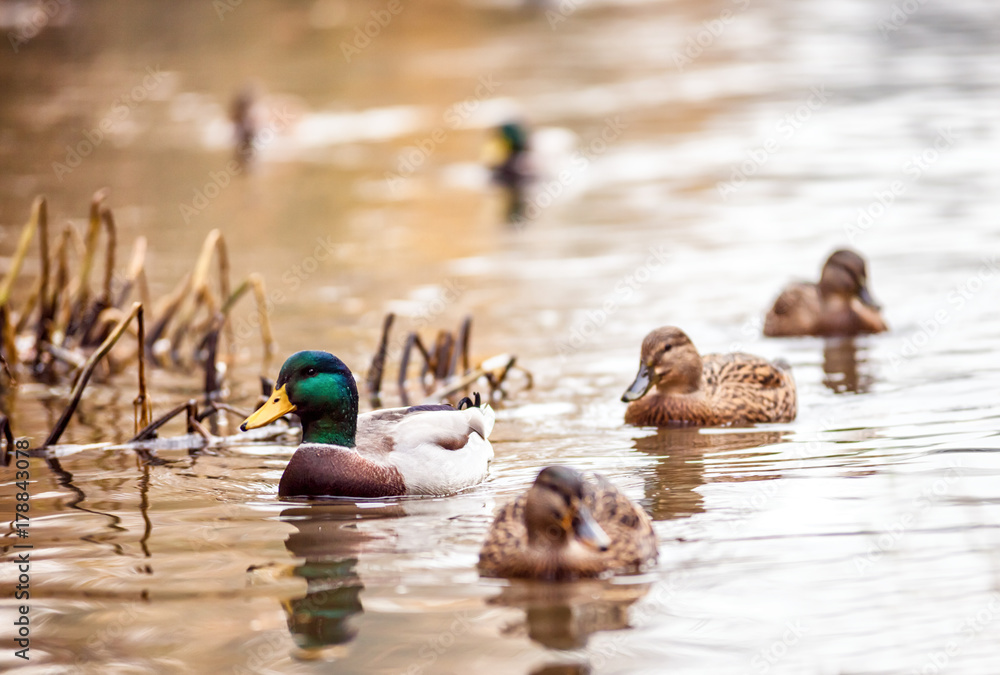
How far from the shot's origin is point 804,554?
20.0ft

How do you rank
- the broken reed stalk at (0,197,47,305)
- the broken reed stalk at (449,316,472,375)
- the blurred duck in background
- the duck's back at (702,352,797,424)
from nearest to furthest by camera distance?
the duck's back at (702,352,797,424) → the broken reed stalk at (0,197,47,305) → the broken reed stalk at (449,316,472,375) → the blurred duck in background

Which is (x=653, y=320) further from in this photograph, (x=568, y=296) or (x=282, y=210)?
(x=282, y=210)

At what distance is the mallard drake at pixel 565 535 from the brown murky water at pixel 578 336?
9 centimetres

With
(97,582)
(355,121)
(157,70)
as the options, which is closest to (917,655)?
(97,582)

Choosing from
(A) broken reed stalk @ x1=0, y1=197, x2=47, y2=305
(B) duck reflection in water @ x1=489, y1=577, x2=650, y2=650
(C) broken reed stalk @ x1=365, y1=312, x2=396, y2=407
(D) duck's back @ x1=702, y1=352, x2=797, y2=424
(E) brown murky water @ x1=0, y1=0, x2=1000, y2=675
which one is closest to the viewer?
(B) duck reflection in water @ x1=489, y1=577, x2=650, y2=650

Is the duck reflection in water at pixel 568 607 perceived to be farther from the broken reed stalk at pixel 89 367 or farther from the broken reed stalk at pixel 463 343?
the broken reed stalk at pixel 463 343

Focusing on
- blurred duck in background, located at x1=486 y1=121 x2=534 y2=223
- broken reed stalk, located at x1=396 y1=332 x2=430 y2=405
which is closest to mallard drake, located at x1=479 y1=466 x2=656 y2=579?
broken reed stalk, located at x1=396 y1=332 x2=430 y2=405

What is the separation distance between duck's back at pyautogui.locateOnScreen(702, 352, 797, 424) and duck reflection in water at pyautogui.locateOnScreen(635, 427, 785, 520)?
22 cm

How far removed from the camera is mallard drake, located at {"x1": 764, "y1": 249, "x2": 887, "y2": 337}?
11273 millimetres

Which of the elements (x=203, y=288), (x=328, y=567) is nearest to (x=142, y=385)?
(x=328, y=567)

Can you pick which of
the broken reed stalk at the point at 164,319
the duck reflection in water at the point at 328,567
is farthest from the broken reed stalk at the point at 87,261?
the duck reflection in water at the point at 328,567

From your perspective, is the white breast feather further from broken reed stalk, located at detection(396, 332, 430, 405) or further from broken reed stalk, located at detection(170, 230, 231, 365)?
broken reed stalk, located at detection(170, 230, 231, 365)

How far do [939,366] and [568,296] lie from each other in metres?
4.08

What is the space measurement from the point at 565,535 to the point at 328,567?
1113 mm
